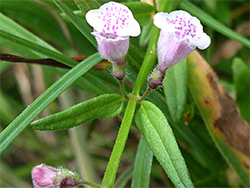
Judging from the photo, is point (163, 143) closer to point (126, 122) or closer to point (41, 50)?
point (126, 122)

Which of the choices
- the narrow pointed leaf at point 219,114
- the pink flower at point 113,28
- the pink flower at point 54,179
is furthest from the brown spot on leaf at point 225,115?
the pink flower at point 54,179

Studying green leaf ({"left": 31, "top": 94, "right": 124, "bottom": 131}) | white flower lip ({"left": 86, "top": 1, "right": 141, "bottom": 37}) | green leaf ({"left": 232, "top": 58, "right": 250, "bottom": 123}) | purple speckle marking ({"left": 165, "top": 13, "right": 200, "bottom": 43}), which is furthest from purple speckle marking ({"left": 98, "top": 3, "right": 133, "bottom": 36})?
green leaf ({"left": 232, "top": 58, "right": 250, "bottom": 123})

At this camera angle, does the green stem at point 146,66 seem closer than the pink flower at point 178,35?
No

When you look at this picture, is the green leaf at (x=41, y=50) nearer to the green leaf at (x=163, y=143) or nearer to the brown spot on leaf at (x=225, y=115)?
the green leaf at (x=163, y=143)

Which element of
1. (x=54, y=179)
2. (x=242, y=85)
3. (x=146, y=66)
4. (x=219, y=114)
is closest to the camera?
(x=54, y=179)

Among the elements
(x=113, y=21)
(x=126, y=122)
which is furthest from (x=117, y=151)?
(x=113, y=21)
